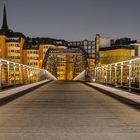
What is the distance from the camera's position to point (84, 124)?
964cm

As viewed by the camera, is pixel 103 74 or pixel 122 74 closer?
pixel 122 74

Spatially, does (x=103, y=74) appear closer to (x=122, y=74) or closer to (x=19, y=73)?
(x=19, y=73)

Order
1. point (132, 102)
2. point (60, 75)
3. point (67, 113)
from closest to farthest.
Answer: point (67, 113), point (132, 102), point (60, 75)

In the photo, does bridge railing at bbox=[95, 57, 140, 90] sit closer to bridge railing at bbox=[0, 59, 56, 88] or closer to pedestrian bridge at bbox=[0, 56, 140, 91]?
pedestrian bridge at bbox=[0, 56, 140, 91]

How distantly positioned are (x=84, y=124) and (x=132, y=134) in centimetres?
177

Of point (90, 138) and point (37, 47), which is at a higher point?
point (37, 47)

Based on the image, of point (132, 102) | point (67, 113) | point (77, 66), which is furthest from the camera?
point (77, 66)

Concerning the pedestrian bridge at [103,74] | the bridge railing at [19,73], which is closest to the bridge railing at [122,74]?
the pedestrian bridge at [103,74]

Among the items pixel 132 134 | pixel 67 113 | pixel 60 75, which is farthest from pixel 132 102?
pixel 60 75

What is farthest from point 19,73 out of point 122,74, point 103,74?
point 103,74

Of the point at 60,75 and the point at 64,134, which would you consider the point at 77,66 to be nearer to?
the point at 60,75

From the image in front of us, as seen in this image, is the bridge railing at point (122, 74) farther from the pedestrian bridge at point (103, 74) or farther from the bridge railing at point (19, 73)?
the bridge railing at point (19, 73)

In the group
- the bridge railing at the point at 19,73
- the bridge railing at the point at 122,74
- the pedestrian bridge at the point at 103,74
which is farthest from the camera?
the bridge railing at the point at 19,73

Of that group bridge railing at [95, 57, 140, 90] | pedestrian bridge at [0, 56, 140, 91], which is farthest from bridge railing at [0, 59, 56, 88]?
bridge railing at [95, 57, 140, 90]
